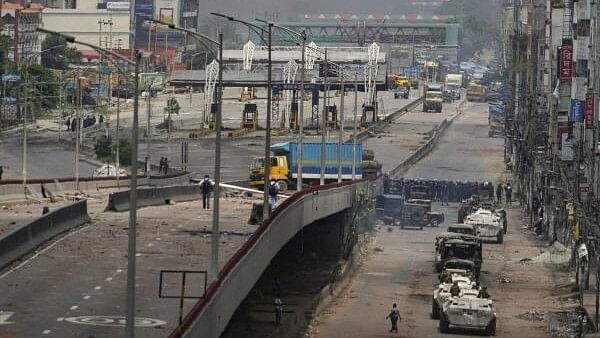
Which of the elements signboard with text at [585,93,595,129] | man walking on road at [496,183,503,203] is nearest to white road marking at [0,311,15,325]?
signboard with text at [585,93,595,129]

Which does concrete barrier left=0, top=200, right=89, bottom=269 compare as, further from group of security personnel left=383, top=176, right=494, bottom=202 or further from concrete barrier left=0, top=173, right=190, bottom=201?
group of security personnel left=383, top=176, right=494, bottom=202

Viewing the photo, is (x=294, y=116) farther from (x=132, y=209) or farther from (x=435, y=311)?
(x=132, y=209)

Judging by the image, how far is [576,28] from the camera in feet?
365

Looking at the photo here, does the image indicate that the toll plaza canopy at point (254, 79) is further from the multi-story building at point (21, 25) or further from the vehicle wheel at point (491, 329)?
the vehicle wheel at point (491, 329)

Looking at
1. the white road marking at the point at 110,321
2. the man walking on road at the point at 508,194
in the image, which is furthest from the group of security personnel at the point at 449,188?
the white road marking at the point at 110,321

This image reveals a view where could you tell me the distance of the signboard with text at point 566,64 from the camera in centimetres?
11281

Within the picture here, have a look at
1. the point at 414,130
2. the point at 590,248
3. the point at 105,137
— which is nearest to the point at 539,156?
the point at 105,137

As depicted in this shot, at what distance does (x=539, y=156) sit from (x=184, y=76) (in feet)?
238

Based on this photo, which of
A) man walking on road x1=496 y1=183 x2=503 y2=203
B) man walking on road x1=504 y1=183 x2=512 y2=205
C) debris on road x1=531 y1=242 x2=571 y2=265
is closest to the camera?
debris on road x1=531 y1=242 x2=571 y2=265

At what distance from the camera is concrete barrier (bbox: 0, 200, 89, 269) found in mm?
51562

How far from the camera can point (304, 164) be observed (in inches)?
3895

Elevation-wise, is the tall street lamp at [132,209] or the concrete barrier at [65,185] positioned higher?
the tall street lamp at [132,209]

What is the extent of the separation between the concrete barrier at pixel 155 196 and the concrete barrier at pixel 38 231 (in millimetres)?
5796

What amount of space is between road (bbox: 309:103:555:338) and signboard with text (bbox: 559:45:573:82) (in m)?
9.04
